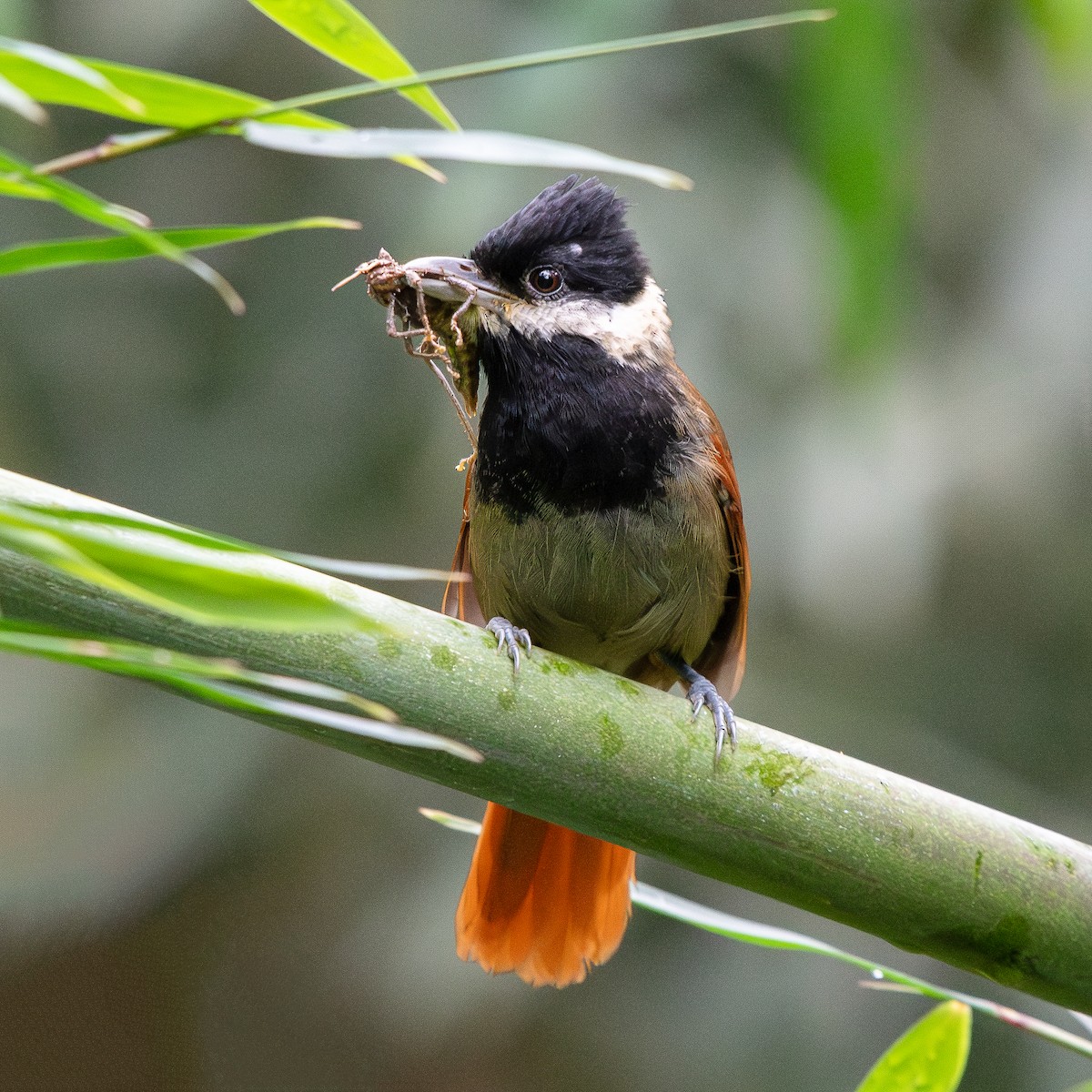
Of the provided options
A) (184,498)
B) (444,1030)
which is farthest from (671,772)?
(184,498)

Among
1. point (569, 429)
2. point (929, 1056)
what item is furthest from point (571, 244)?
point (929, 1056)

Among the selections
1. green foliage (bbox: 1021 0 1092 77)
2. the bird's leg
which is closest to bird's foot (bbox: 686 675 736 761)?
the bird's leg

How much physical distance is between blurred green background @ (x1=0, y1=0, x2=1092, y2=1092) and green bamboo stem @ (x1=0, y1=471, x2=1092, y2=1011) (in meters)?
1.83

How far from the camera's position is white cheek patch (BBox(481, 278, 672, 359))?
7.80 ft

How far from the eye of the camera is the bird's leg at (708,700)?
59.6 inches

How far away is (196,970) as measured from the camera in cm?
476

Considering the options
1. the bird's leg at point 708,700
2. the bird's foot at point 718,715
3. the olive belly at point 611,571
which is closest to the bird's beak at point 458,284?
the olive belly at point 611,571

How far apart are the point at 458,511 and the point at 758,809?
2997mm

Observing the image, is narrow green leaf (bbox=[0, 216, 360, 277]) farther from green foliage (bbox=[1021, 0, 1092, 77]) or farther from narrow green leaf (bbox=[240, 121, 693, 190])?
green foliage (bbox=[1021, 0, 1092, 77])

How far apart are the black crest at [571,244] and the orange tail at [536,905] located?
3.01 ft

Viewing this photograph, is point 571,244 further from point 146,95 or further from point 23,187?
point 23,187

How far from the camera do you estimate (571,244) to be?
2.44 m

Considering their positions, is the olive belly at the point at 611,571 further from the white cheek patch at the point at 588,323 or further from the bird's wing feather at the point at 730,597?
the white cheek patch at the point at 588,323

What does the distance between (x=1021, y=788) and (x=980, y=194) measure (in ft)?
5.93
